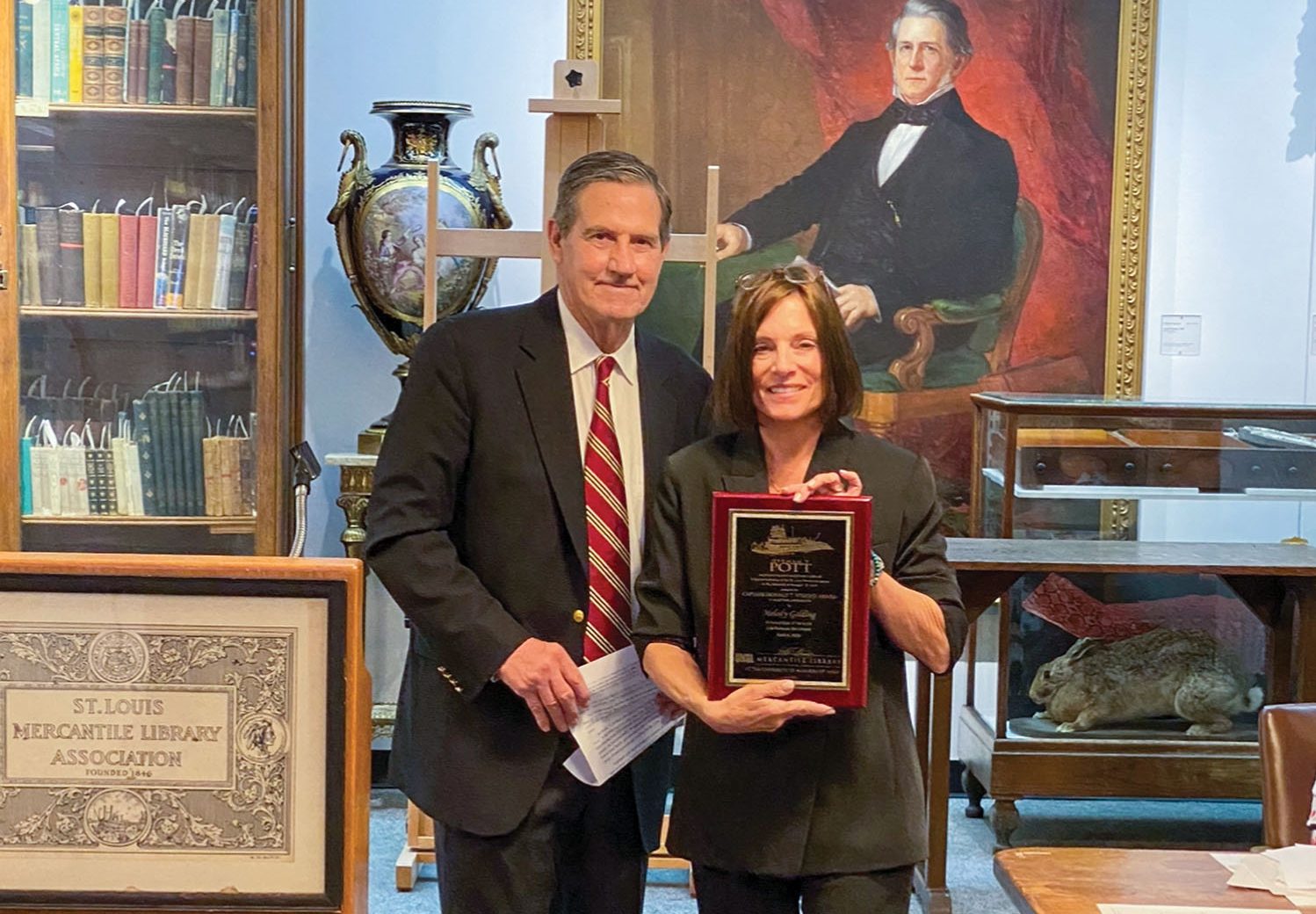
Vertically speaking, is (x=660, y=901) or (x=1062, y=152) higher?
(x=1062, y=152)

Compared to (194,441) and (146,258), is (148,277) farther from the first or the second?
(194,441)

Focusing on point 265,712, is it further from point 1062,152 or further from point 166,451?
point 1062,152

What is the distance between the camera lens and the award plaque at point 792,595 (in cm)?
171

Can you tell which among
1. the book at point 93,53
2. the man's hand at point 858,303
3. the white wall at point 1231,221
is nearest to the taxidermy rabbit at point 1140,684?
the white wall at point 1231,221

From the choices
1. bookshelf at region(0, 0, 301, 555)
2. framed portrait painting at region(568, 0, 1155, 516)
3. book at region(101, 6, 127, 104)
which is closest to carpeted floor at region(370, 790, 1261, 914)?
bookshelf at region(0, 0, 301, 555)

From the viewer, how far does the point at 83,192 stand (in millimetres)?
4109

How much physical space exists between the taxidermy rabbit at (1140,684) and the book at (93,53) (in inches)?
116

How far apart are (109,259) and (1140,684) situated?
9.81ft

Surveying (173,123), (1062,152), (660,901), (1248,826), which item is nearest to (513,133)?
(173,123)

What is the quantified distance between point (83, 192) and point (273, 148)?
53cm

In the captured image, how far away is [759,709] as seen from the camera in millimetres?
1699

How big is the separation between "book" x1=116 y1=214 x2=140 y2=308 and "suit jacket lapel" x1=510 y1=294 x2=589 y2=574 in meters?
2.43

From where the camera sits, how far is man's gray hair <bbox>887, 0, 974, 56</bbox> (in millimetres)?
4598

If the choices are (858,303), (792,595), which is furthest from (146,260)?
(792,595)
